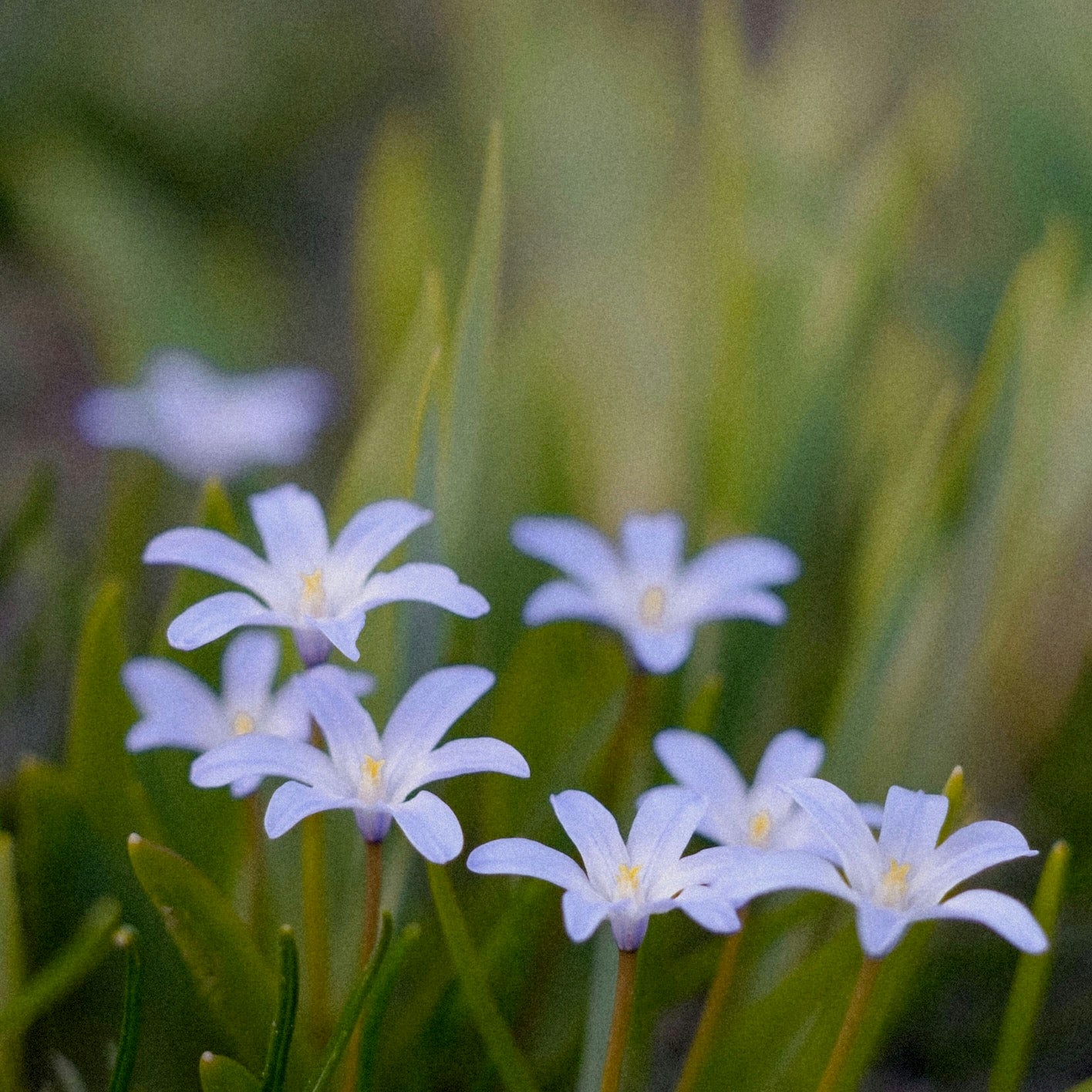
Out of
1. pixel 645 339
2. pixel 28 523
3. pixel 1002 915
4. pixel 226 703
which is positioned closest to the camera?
pixel 1002 915

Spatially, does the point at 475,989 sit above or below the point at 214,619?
below

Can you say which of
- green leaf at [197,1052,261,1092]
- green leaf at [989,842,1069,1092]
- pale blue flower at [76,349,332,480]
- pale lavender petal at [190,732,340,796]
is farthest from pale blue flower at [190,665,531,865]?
pale blue flower at [76,349,332,480]

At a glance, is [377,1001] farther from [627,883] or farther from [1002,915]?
[1002,915]

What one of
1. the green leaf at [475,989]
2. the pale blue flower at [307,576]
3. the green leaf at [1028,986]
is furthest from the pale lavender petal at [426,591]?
the green leaf at [1028,986]

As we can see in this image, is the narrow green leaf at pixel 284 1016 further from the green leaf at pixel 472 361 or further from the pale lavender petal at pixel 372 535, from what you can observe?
the green leaf at pixel 472 361

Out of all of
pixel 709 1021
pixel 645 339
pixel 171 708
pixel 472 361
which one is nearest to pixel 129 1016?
pixel 171 708

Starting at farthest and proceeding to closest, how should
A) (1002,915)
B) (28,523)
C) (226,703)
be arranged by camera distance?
(28,523) < (226,703) < (1002,915)

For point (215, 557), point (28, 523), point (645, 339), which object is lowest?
point (215, 557)
